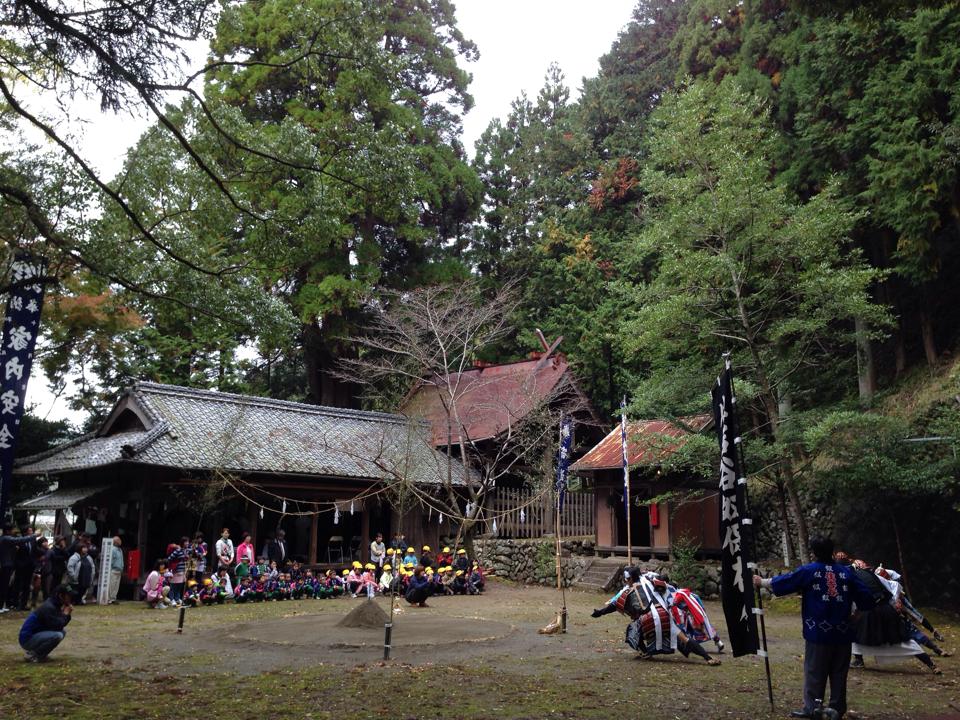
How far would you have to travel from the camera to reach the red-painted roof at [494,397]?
23.4 m

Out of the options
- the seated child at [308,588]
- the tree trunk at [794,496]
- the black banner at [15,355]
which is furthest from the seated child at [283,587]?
the tree trunk at [794,496]

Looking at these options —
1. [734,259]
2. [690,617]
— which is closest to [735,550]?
[690,617]

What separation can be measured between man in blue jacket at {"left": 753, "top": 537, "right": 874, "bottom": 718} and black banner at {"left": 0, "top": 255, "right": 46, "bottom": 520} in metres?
9.58

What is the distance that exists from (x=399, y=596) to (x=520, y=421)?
19.6 ft

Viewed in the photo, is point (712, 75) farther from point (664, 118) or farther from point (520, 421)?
point (520, 421)

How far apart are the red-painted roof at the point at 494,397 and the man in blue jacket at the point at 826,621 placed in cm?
1511

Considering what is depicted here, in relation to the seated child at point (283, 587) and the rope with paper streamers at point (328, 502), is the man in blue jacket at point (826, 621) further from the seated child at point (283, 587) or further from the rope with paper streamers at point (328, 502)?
the seated child at point (283, 587)

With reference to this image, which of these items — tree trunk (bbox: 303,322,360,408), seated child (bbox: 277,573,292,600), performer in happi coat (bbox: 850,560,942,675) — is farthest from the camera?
tree trunk (bbox: 303,322,360,408)

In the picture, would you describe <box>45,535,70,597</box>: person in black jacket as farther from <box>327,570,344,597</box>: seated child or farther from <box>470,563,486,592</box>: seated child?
<box>470,563,486,592</box>: seated child

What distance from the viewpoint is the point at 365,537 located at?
71.0 ft

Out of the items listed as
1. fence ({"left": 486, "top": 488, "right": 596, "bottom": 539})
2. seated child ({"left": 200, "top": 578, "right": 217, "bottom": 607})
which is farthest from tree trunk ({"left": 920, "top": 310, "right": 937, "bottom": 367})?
seated child ({"left": 200, "top": 578, "right": 217, "bottom": 607})

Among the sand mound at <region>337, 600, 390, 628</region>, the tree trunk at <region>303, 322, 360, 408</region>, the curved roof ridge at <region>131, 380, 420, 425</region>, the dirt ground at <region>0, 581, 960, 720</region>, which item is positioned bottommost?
the dirt ground at <region>0, 581, 960, 720</region>

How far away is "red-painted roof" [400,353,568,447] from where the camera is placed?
2341 cm

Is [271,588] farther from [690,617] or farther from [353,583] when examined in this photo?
[690,617]
